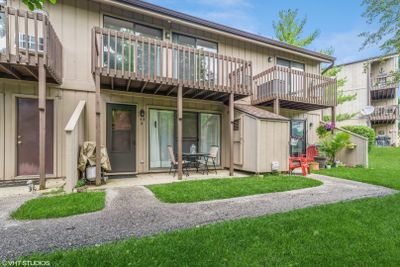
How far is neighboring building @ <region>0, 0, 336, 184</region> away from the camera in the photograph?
562 cm

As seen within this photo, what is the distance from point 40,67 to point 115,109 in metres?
2.50

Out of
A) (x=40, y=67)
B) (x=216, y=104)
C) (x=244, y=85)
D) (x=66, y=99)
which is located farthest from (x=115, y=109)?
(x=244, y=85)

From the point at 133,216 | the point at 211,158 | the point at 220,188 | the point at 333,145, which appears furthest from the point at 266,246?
the point at 333,145

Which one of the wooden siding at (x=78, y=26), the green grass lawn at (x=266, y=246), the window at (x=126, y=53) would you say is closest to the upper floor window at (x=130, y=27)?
the window at (x=126, y=53)

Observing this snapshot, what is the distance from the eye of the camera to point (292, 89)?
9344mm

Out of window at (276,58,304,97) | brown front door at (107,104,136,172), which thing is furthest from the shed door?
brown front door at (107,104,136,172)

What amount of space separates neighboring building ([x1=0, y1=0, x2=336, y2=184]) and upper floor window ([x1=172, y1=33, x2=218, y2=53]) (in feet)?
0.12

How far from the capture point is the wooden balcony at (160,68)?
5852 mm

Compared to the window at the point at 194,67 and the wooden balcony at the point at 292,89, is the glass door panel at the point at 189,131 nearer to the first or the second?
the window at the point at 194,67

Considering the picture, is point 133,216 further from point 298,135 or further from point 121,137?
point 298,135

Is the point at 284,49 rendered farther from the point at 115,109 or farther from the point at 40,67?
the point at 40,67

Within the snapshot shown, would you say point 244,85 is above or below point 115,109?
above

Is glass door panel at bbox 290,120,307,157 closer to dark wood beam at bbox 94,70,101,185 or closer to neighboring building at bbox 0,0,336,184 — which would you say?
neighboring building at bbox 0,0,336,184

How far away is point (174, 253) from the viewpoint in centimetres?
231
